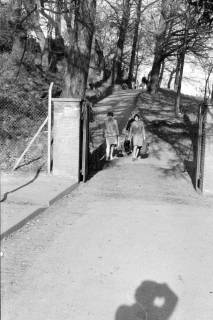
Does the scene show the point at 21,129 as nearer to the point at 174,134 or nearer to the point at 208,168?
the point at 208,168

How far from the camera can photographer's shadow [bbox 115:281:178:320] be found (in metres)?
4.52

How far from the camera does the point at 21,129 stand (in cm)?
1532

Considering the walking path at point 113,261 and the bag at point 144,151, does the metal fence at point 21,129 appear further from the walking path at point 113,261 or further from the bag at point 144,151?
the bag at point 144,151

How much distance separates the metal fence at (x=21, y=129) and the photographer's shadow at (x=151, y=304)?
7.49 meters

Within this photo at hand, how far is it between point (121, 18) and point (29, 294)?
2143cm

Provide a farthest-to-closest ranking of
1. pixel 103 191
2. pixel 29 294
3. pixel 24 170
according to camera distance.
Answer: pixel 24 170, pixel 103 191, pixel 29 294

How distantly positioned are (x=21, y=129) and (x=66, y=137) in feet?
13.5

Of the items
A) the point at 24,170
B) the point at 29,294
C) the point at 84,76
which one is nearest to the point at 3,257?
the point at 29,294

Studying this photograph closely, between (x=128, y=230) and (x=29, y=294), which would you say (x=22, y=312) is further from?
(x=128, y=230)

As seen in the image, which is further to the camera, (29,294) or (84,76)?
(84,76)

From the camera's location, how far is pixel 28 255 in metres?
6.08

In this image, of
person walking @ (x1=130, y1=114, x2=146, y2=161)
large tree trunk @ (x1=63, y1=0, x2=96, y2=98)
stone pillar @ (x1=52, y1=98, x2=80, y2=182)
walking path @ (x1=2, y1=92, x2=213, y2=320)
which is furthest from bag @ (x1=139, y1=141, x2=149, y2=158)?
walking path @ (x1=2, y1=92, x2=213, y2=320)

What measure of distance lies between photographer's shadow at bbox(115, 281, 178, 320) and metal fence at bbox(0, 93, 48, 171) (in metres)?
7.49

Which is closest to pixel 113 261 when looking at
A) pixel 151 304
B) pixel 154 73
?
pixel 151 304
